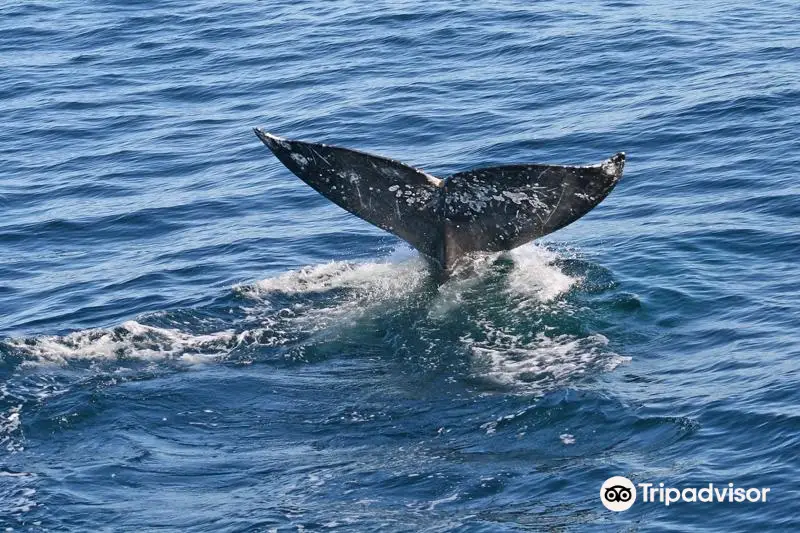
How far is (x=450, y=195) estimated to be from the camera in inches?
485

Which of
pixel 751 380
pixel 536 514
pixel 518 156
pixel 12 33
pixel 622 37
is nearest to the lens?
pixel 536 514

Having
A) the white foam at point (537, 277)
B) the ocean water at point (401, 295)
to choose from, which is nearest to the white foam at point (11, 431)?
the ocean water at point (401, 295)

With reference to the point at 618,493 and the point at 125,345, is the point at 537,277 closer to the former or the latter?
the point at 125,345

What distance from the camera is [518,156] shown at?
1909 cm

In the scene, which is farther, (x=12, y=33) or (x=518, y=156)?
(x=12, y=33)

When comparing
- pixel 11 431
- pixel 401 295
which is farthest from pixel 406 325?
pixel 11 431

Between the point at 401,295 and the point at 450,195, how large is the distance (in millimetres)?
1484

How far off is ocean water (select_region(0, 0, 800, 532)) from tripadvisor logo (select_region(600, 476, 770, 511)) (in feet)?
0.26

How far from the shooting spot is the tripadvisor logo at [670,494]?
936 cm

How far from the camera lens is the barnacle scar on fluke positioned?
1199cm

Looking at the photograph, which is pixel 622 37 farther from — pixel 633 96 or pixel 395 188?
pixel 395 188

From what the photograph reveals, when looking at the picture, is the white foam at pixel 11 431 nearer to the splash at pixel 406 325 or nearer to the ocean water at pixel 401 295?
the ocean water at pixel 401 295

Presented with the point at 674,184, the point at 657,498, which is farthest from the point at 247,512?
the point at 674,184

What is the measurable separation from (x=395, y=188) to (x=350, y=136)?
27.2ft
